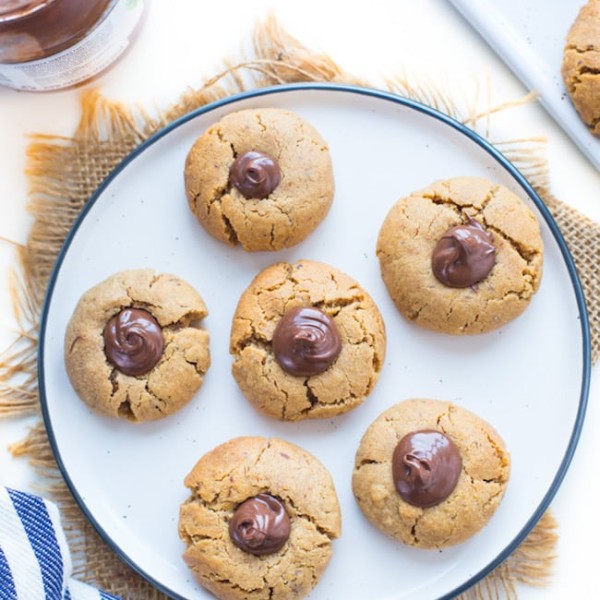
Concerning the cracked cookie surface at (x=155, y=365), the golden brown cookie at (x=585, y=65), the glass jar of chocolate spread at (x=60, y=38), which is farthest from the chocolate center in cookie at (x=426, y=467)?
the glass jar of chocolate spread at (x=60, y=38)

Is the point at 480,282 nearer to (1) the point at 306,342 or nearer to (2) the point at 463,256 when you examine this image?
(2) the point at 463,256

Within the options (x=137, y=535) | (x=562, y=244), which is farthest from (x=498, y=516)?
(x=137, y=535)

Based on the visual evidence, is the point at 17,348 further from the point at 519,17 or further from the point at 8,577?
the point at 519,17

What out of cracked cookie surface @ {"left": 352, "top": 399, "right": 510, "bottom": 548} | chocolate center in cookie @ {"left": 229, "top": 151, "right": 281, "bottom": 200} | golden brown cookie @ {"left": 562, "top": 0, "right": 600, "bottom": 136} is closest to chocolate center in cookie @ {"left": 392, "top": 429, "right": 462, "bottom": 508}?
cracked cookie surface @ {"left": 352, "top": 399, "right": 510, "bottom": 548}

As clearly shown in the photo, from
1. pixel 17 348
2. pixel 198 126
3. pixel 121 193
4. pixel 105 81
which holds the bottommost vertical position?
pixel 17 348

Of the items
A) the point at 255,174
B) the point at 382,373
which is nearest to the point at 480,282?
the point at 382,373

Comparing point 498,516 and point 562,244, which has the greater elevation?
point 562,244
